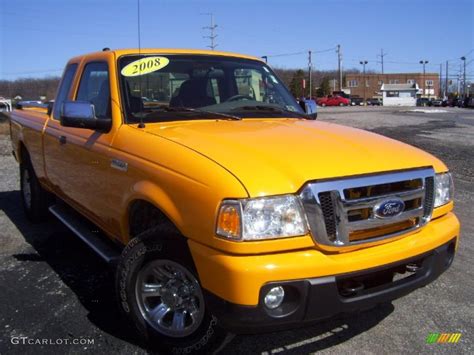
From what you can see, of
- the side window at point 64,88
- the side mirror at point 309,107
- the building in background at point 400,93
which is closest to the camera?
the side mirror at point 309,107

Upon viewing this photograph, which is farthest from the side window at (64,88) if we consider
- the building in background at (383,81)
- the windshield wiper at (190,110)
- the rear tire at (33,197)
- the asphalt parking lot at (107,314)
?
the building in background at (383,81)

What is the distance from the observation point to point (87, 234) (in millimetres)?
4277

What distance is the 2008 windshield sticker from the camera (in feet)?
12.6

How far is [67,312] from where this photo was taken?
144 inches

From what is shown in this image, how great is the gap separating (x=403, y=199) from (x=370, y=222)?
0.94 feet

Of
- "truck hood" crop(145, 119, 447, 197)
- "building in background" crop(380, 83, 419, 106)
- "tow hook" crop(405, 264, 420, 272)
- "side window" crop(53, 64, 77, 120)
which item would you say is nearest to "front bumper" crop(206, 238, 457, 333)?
"tow hook" crop(405, 264, 420, 272)

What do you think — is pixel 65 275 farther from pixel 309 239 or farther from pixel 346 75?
pixel 346 75

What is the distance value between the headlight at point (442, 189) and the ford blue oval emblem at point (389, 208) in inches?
19.1

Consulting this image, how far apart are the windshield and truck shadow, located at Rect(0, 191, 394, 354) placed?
56.6 inches

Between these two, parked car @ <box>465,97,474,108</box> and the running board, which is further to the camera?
parked car @ <box>465,97,474,108</box>

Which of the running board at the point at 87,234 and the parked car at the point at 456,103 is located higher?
the parked car at the point at 456,103

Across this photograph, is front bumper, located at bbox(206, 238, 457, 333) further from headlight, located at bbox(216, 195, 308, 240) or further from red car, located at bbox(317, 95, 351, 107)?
red car, located at bbox(317, 95, 351, 107)

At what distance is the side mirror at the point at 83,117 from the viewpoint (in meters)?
3.63

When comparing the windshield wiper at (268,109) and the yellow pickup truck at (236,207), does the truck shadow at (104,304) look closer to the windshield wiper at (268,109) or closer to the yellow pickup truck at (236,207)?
the yellow pickup truck at (236,207)
